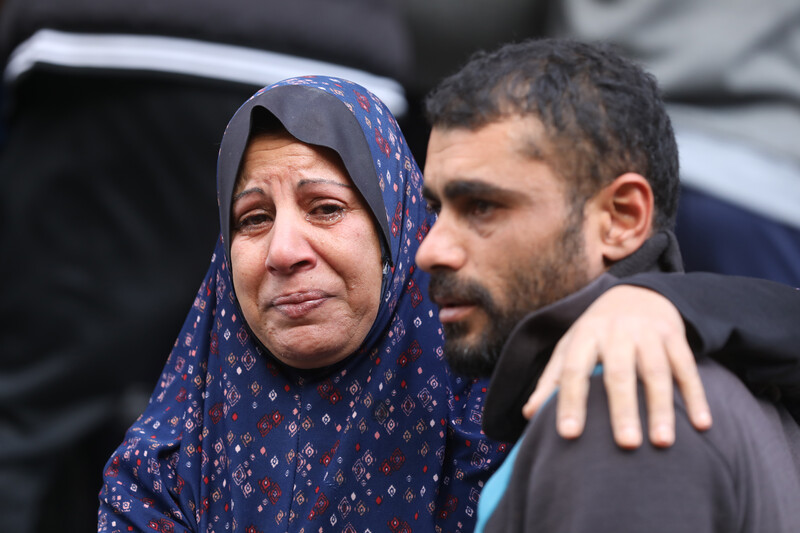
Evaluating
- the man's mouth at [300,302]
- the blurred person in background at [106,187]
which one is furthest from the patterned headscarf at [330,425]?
the blurred person in background at [106,187]

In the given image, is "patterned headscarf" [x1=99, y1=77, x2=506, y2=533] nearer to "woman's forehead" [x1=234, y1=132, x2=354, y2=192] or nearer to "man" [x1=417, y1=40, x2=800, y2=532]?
"woman's forehead" [x1=234, y1=132, x2=354, y2=192]

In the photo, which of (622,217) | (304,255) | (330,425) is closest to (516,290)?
(622,217)

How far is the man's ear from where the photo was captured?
161 centimetres

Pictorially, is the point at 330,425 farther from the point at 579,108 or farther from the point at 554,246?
the point at 579,108

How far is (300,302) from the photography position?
7.22 feet

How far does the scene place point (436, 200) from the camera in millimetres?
1748

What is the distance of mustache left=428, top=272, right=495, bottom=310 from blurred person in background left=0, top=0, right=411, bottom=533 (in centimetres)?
159

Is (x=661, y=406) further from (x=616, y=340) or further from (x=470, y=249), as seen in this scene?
(x=470, y=249)

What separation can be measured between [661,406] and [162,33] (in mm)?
2392

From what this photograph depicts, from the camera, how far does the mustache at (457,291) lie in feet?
5.35

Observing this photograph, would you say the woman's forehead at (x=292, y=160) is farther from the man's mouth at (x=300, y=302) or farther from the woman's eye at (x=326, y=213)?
the man's mouth at (x=300, y=302)

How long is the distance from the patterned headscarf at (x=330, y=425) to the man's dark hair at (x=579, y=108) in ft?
2.02

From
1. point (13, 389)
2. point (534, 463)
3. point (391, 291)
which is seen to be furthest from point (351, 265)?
point (13, 389)

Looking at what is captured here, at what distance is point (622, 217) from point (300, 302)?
0.84 meters
